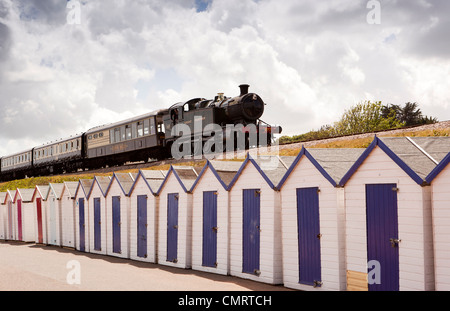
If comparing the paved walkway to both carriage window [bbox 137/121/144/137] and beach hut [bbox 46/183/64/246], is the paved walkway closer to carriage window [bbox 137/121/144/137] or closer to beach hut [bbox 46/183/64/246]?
beach hut [bbox 46/183/64/246]

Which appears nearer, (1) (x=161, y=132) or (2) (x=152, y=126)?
(1) (x=161, y=132)

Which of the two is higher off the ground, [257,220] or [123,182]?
[123,182]

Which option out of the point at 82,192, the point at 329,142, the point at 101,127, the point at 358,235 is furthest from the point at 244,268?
the point at 101,127

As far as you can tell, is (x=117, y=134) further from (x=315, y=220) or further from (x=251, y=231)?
(x=315, y=220)

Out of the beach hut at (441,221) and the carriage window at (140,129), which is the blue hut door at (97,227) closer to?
the carriage window at (140,129)

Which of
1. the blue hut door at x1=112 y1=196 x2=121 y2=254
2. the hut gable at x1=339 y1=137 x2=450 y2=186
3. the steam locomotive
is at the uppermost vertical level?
the steam locomotive

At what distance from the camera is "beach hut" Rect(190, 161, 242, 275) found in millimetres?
14461

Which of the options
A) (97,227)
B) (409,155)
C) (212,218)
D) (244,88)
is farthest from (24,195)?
(409,155)

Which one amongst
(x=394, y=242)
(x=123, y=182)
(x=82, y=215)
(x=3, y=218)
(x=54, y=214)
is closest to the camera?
(x=394, y=242)

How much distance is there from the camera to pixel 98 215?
2095cm

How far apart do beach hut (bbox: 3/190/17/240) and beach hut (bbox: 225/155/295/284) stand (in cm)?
2039

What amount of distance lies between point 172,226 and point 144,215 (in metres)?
1.95

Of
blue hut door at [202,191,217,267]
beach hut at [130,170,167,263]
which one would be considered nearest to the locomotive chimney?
beach hut at [130,170,167,263]
